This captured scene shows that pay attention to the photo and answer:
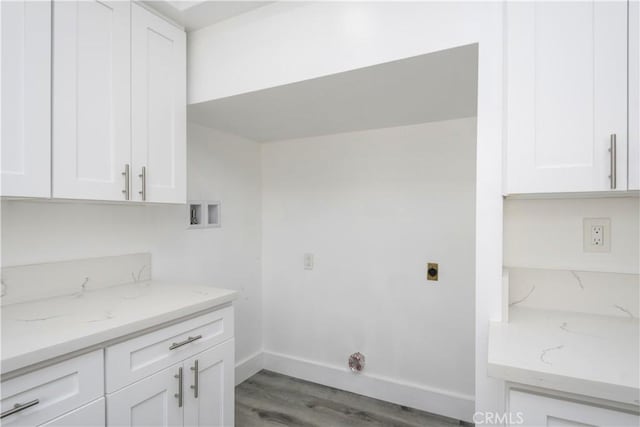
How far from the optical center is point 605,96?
1.11m

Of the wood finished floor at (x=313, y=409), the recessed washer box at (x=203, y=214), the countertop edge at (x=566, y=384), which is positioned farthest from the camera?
the recessed washer box at (x=203, y=214)

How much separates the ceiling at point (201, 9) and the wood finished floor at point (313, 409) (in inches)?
91.0

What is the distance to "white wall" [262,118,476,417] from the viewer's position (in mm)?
2193

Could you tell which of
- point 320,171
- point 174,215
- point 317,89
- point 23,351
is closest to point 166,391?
point 23,351

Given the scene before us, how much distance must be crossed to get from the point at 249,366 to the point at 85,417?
5.58 feet

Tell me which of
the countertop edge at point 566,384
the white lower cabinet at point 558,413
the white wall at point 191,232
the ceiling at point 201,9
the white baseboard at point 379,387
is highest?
the ceiling at point 201,9

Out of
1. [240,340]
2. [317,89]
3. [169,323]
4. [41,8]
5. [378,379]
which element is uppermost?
[41,8]

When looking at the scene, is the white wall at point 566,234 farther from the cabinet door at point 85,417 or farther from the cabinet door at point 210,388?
the cabinet door at point 85,417

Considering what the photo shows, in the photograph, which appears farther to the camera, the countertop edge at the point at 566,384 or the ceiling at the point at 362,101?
the ceiling at the point at 362,101

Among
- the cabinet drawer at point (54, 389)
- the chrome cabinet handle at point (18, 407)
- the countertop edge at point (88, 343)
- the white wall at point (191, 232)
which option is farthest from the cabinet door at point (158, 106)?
the chrome cabinet handle at point (18, 407)

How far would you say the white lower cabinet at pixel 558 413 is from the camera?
2.77 feet

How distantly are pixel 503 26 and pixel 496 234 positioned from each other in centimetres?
74

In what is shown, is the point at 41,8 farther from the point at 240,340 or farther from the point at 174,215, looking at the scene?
the point at 240,340

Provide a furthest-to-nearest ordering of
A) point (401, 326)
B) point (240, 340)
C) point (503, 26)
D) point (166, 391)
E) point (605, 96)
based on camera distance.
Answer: point (240, 340), point (401, 326), point (166, 391), point (503, 26), point (605, 96)
